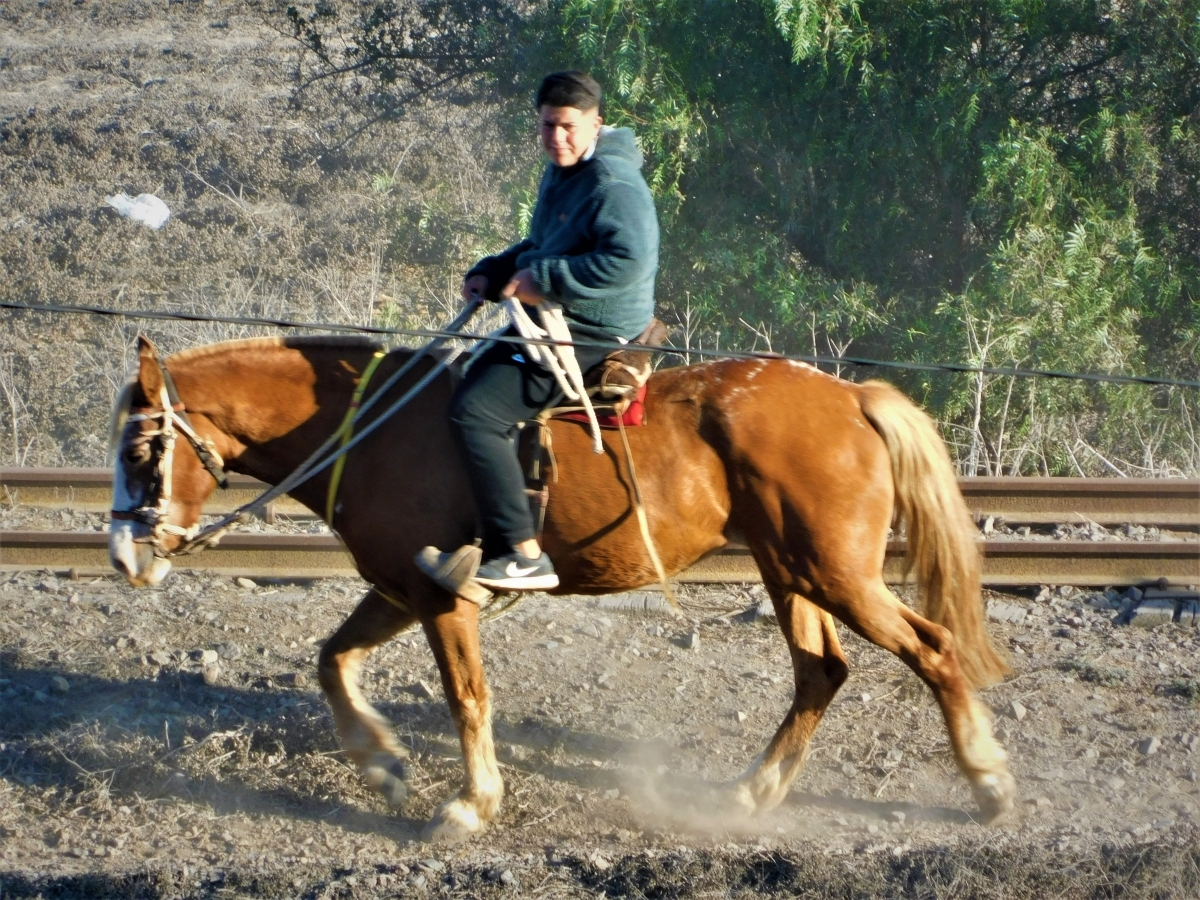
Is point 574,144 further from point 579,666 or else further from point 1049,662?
point 1049,662

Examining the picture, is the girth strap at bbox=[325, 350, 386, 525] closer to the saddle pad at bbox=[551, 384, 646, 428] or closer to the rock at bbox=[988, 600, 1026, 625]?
the saddle pad at bbox=[551, 384, 646, 428]

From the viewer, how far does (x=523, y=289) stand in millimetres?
4504

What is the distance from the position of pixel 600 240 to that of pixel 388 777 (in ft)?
7.86

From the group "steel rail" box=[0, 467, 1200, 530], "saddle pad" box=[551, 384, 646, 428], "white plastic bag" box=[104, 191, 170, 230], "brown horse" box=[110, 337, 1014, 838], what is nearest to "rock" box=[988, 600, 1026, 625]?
"steel rail" box=[0, 467, 1200, 530]

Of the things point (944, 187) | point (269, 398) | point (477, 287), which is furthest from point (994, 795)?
point (944, 187)

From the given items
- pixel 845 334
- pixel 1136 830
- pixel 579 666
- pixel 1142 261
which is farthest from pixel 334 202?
pixel 1136 830

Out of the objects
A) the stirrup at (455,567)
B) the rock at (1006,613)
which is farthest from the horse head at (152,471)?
the rock at (1006,613)

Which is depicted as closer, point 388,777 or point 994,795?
point 994,795

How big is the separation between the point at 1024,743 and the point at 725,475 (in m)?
2.05

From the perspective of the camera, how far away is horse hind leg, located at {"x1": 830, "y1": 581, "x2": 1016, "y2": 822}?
4742mm

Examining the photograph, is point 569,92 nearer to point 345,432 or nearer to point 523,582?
point 345,432

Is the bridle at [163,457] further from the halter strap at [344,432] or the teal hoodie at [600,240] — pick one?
the teal hoodie at [600,240]

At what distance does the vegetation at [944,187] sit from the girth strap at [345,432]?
5.93m

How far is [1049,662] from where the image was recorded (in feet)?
20.5
